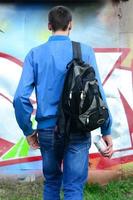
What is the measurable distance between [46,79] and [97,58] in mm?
2235

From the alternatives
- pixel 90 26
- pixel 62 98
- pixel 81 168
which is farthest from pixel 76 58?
pixel 90 26

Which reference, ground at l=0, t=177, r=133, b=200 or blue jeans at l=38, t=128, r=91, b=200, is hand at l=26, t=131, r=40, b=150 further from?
ground at l=0, t=177, r=133, b=200

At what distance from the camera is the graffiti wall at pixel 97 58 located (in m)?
6.26

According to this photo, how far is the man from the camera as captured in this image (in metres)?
4.15

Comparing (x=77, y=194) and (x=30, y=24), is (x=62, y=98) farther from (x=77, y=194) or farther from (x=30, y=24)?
(x=30, y=24)

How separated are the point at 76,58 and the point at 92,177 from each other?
2473mm

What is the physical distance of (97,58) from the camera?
6305 mm

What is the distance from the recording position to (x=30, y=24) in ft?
20.5

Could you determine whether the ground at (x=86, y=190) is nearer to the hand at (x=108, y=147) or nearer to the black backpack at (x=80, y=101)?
the hand at (x=108, y=147)

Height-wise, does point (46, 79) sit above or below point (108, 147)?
above

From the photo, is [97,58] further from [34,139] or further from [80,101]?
[80,101]

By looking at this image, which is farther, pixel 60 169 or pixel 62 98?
pixel 60 169

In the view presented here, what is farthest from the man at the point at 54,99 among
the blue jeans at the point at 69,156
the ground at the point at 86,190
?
the ground at the point at 86,190

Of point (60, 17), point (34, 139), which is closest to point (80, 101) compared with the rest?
point (34, 139)
